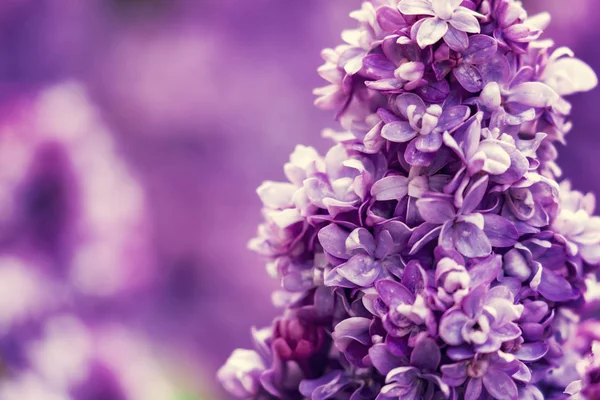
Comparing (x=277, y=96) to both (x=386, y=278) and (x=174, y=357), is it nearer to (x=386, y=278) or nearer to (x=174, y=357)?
(x=174, y=357)

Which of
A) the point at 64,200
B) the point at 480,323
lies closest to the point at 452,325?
the point at 480,323

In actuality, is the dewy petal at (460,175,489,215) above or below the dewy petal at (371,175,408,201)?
below

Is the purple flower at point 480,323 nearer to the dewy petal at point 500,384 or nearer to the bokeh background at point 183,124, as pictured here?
the dewy petal at point 500,384

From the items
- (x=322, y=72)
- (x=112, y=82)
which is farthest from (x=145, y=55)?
(x=322, y=72)

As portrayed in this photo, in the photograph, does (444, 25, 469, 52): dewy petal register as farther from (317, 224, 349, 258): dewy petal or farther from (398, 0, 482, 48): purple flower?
(317, 224, 349, 258): dewy petal

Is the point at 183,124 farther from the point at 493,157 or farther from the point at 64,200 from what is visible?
the point at 493,157

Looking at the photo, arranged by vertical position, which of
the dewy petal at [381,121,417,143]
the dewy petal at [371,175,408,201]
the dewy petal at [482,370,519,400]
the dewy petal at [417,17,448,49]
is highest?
the dewy petal at [417,17,448,49]

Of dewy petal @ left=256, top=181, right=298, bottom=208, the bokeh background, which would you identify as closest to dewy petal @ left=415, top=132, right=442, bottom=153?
dewy petal @ left=256, top=181, right=298, bottom=208

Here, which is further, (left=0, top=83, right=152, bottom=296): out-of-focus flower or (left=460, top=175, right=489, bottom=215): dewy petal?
(left=0, top=83, right=152, bottom=296): out-of-focus flower
